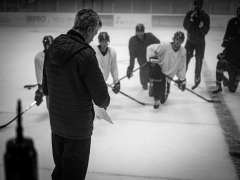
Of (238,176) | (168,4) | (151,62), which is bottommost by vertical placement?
(238,176)

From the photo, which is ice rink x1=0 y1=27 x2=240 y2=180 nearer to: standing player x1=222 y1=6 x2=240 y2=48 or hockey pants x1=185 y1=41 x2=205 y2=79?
hockey pants x1=185 y1=41 x2=205 y2=79

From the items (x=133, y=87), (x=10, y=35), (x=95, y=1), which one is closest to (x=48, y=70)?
(x=133, y=87)

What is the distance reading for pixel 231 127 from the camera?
4.52 meters

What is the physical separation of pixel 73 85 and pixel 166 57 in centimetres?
359

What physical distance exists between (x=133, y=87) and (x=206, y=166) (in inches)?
141

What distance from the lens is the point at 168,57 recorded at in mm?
5434

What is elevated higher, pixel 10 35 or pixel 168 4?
pixel 168 4

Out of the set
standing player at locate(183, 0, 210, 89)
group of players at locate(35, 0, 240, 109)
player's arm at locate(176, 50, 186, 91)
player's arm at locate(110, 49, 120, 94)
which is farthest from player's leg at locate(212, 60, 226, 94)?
player's arm at locate(110, 49, 120, 94)

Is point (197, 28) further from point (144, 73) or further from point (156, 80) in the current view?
point (156, 80)

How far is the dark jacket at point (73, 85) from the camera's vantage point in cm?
198

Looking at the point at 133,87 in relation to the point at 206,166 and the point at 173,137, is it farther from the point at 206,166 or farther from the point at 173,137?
the point at 206,166

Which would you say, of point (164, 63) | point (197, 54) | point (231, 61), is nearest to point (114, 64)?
point (164, 63)

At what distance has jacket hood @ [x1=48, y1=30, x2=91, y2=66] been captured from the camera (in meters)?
1.98

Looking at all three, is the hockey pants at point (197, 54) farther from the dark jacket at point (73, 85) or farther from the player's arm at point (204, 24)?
→ the dark jacket at point (73, 85)
